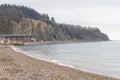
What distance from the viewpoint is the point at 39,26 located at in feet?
643

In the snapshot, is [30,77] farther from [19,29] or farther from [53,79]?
[19,29]

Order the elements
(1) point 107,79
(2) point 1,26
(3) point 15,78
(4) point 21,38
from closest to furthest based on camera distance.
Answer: (3) point 15,78, (1) point 107,79, (4) point 21,38, (2) point 1,26

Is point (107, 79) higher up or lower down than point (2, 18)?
lower down

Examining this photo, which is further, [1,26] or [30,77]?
[1,26]

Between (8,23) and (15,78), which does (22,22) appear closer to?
(8,23)

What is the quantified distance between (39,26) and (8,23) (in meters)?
Result: 20.4

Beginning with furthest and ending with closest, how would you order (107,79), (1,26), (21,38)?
(1,26)
(21,38)
(107,79)

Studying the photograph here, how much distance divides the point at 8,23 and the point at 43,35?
2422cm

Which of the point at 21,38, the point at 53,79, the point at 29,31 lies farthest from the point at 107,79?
the point at 29,31

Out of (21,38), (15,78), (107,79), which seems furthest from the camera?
(21,38)

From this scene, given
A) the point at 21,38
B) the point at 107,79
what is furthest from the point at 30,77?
the point at 21,38

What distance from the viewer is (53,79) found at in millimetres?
15727

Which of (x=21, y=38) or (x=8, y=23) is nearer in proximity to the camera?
(x=21, y=38)

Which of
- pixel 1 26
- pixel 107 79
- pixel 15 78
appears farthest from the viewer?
pixel 1 26
